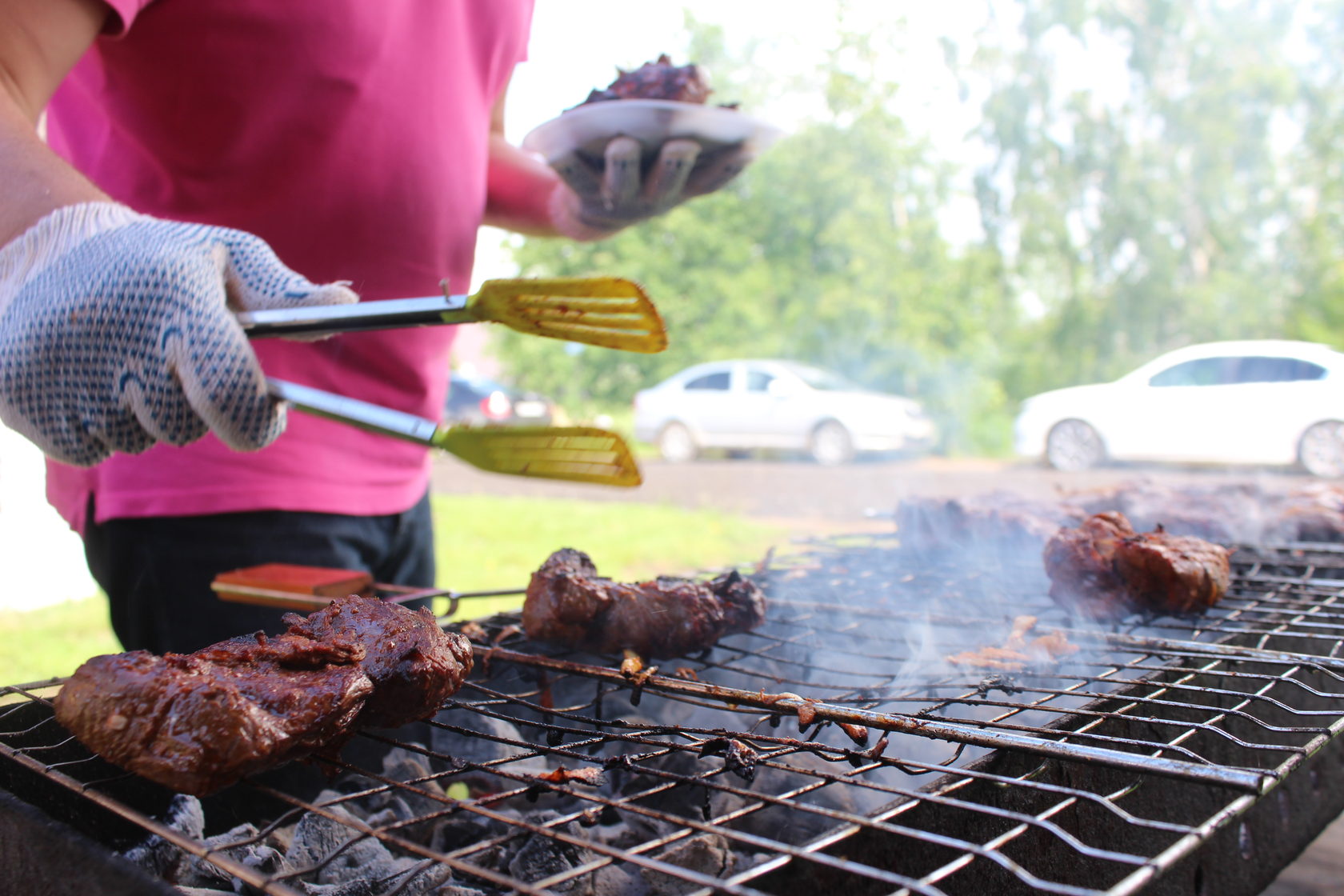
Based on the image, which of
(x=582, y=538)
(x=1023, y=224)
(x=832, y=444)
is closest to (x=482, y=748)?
(x=582, y=538)

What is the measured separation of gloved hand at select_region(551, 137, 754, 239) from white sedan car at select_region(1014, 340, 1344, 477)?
354 cm

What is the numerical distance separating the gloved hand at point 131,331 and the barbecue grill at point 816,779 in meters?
0.54

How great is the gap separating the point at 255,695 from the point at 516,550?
7.18m

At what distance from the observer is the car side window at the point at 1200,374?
5.48 metres

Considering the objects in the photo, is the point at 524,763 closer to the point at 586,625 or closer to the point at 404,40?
the point at 586,625

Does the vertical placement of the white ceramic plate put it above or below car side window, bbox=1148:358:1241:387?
above

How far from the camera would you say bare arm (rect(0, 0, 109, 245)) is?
5.34 feet

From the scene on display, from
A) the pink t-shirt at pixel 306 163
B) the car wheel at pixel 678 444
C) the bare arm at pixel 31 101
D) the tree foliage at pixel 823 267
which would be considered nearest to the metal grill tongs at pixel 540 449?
the bare arm at pixel 31 101

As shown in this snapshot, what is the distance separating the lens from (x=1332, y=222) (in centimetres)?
1405

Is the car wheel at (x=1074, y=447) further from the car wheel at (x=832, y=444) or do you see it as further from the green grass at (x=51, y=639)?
the green grass at (x=51, y=639)

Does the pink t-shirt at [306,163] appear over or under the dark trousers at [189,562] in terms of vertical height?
over

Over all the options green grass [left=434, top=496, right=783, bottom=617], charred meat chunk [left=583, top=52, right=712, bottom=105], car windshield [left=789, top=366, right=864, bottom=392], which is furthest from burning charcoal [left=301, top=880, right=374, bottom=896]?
car windshield [left=789, top=366, right=864, bottom=392]

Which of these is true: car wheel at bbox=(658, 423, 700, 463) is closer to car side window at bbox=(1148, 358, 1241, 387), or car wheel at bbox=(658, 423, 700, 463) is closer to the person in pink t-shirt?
car side window at bbox=(1148, 358, 1241, 387)

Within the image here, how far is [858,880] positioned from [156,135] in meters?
2.31
